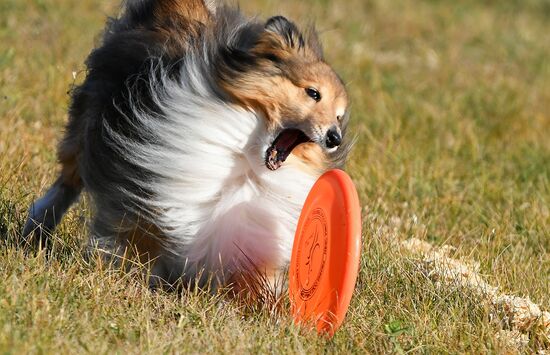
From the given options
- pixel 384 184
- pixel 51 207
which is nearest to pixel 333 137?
pixel 51 207

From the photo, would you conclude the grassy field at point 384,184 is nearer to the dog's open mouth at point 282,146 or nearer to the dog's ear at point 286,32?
the dog's open mouth at point 282,146

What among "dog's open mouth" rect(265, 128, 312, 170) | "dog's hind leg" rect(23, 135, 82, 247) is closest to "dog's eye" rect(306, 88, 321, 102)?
"dog's open mouth" rect(265, 128, 312, 170)

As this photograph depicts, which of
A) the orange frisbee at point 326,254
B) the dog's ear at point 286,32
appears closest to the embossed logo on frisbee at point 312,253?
the orange frisbee at point 326,254

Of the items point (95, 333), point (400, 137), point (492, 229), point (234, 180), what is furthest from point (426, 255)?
point (400, 137)

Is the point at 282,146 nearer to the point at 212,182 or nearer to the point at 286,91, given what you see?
the point at 286,91

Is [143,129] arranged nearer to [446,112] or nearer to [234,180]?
[234,180]

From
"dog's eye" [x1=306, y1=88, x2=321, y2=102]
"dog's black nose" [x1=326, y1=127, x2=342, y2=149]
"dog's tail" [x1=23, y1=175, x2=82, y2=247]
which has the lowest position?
"dog's tail" [x1=23, y1=175, x2=82, y2=247]

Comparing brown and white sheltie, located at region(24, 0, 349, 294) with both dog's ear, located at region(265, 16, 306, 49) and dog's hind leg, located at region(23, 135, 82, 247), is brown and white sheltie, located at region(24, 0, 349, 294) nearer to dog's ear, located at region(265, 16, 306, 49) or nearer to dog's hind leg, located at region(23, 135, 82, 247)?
dog's ear, located at region(265, 16, 306, 49)

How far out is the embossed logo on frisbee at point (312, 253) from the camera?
4793mm

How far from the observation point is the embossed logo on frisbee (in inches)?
189

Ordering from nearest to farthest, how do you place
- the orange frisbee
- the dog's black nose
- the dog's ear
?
the orange frisbee → the dog's black nose → the dog's ear

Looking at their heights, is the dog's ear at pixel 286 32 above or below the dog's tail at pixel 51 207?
above

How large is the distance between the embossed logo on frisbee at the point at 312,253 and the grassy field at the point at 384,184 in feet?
0.63

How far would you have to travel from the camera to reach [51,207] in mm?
5902
